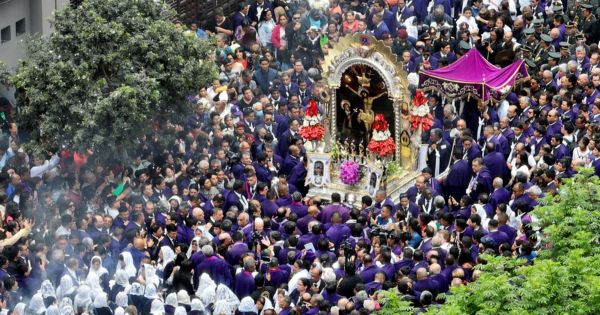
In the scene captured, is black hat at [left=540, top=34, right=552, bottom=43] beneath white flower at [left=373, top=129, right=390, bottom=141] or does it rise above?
above

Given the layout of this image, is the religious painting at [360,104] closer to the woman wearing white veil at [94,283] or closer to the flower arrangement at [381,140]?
the flower arrangement at [381,140]

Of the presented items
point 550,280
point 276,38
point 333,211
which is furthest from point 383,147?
point 550,280

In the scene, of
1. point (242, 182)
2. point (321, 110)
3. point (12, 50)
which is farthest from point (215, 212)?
point (12, 50)

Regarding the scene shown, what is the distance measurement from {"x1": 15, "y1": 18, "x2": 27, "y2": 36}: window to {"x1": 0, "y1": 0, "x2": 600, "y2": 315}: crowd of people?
9.95ft

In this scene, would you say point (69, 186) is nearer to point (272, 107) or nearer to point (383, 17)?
point (272, 107)

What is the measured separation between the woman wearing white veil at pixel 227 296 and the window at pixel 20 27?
12731 millimetres

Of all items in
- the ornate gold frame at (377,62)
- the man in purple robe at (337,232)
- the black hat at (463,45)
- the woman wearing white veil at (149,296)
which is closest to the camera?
the woman wearing white veil at (149,296)

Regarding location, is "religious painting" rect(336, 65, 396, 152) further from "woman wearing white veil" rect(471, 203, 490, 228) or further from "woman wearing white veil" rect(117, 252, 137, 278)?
"woman wearing white veil" rect(117, 252, 137, 278)

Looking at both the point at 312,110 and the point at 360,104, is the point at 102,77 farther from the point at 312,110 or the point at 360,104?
the point at 360,104

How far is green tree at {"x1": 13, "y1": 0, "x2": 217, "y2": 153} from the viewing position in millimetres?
44031

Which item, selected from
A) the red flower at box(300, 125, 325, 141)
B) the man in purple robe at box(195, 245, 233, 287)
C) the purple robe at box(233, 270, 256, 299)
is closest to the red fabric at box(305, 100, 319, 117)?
the red flower at box(300, 125, 325, 141)

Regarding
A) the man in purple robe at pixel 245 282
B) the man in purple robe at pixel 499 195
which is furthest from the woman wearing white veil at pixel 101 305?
the man in purple robe at pixel 499 195

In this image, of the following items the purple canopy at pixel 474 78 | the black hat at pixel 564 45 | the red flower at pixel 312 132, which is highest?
the black hat at pixel 564 45

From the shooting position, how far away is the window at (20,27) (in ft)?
163
